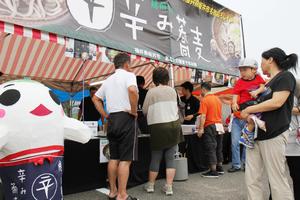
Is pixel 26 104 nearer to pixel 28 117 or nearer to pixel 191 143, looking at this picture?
pixel 28 117

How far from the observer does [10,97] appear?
1704 millimetres

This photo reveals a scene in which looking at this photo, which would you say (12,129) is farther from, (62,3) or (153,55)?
(153,55)

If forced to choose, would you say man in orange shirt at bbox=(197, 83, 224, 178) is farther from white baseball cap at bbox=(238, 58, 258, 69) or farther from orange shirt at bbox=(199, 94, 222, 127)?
white baseball cap at bbox=(238, 58, 258, 69)

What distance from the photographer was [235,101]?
2754 millimetres

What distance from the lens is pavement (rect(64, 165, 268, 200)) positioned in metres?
2.97

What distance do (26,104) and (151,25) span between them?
248 cm

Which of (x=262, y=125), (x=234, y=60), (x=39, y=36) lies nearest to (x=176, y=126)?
(x=262, y=125)

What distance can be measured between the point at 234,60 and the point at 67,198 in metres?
4.02

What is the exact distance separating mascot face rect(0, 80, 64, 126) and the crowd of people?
0.90 metres

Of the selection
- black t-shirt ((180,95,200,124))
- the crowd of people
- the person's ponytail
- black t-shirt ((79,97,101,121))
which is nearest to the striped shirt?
the crowd of people

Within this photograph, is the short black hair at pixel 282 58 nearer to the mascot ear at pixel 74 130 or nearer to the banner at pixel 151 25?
the mascot ear at pixel 74 130

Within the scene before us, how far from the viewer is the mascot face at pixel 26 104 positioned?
5.47 feet

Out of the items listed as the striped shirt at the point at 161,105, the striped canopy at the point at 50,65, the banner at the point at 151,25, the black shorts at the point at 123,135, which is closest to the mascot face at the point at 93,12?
the banner at the point at 151,25

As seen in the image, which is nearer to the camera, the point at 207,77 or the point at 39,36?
the point at 39,36
